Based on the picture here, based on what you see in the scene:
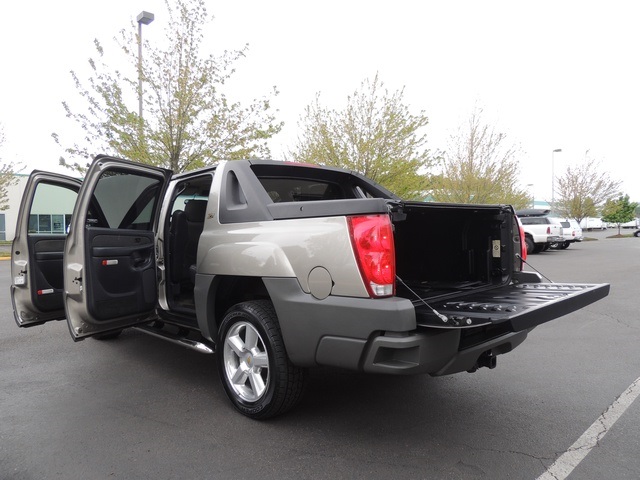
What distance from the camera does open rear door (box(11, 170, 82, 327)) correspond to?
443 centimetres

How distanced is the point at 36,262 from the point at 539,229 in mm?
20495

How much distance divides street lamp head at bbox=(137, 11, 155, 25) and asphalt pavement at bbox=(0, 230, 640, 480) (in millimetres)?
10687

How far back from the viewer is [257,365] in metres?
3.21

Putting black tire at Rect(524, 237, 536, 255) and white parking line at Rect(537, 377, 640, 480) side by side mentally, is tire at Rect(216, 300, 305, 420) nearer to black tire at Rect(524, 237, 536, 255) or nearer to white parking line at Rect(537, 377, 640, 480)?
white parking line at Rect(537, 377, 640, 480)

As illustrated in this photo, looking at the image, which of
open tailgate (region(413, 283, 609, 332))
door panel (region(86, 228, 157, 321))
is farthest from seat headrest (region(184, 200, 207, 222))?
open tailgate (region(413, 283, 609, 332))

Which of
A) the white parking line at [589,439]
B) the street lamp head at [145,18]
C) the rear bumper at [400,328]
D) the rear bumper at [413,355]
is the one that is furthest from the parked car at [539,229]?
the rear bumper at [413,355]

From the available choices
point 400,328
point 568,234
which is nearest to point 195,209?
point 400,328

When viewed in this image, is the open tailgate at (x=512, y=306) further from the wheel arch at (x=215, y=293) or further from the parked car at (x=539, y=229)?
the parked car at (x=539, y=229)

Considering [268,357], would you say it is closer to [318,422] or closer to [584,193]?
[318,422]

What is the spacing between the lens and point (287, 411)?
318 centimetres

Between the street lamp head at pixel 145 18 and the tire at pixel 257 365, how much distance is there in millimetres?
12080

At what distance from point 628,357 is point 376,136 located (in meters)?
12.7

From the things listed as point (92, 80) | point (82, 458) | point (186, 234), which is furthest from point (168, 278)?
point (92, 80)

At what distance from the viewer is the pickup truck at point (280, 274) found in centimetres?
266
